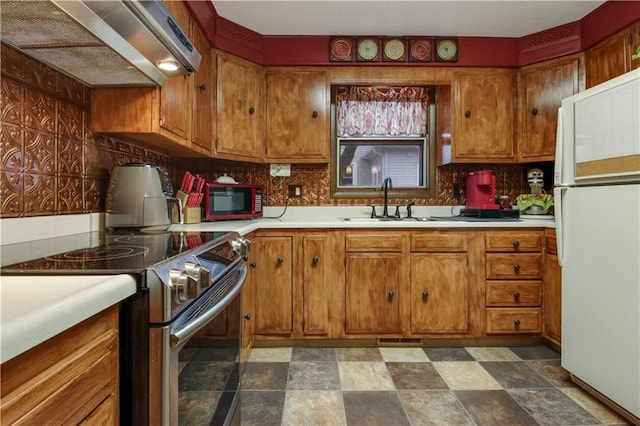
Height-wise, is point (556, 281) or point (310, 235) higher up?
point (310, 235)

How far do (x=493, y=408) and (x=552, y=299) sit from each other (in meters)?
1.01

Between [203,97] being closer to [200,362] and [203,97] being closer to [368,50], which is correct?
[368,50]

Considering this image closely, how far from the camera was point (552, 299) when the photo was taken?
216 cm

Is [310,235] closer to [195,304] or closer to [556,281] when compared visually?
[195,304]

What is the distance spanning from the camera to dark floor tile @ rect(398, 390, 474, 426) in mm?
1479

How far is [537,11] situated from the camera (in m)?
2.21

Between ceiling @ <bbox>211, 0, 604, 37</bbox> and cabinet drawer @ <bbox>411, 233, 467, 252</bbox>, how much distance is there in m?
1.58

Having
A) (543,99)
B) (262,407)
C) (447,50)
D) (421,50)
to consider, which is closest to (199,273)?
(262,407)

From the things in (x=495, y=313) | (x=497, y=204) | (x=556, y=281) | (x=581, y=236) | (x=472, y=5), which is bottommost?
(x=495, y=313)

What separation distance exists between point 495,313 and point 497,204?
2.95 ft

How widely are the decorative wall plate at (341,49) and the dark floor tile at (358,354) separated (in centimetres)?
220

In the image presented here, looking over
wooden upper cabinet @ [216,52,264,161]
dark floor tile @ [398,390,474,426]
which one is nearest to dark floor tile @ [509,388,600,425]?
dark floor tile @ [398,390,474,426]

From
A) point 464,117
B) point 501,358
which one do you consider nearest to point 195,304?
point 501,358

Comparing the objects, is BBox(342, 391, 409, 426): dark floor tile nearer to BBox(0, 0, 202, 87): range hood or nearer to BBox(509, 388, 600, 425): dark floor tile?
BBox(509, 388, 600, 425): dark floor tile
